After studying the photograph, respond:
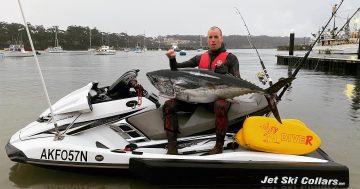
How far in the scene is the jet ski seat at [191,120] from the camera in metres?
4.56

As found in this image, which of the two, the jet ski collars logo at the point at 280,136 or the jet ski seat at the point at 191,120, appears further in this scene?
the jet ski seat at the point at 191,120

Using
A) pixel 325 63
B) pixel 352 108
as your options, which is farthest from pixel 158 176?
pixel 325 63

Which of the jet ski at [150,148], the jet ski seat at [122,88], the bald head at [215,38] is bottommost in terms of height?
the jet ski at [150,148]

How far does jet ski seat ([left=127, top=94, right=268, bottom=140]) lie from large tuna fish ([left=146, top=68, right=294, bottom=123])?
0.94 ft

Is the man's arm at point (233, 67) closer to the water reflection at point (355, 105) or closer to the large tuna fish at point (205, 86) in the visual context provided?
the large tuna fish at point (205, 86)

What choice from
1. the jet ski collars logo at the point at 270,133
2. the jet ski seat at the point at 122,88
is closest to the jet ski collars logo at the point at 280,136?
the jet ski collars logo at the point at 270,133

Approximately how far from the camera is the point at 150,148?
457 centimetres

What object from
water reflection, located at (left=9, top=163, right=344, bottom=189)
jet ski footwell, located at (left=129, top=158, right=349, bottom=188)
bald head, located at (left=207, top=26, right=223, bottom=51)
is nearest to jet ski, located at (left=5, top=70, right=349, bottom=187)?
jet ski footwell, located at (left=129, top=158, right=349, bottom=188)

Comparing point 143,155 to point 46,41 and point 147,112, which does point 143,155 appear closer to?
point 147,112

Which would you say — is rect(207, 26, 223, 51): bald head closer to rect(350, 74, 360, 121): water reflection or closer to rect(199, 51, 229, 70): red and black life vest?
rect(199, 51, 229, 70): red and black life vest

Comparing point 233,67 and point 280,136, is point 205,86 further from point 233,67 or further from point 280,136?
point 280,136

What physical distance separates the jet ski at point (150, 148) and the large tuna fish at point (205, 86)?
36 cm

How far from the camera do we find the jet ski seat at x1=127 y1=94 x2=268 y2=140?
15.0ft

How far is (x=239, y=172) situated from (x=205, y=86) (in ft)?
3.50
